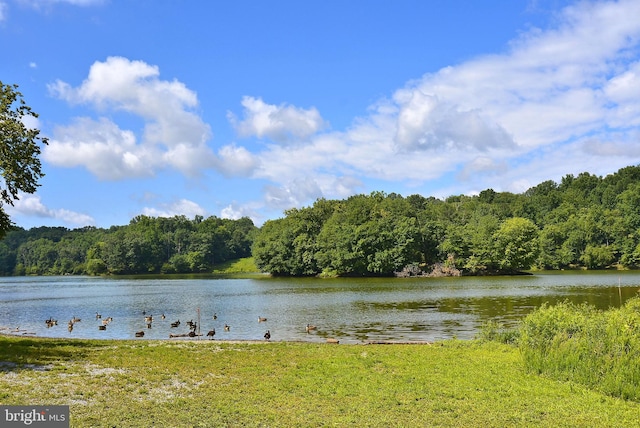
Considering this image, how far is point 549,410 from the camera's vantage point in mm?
10852

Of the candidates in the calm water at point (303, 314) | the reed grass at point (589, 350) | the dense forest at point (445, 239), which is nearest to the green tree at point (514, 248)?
the dense forest at point (445, 239)

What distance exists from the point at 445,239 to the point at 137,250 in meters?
98.0

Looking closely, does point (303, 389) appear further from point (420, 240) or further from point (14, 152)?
point (420, 240)

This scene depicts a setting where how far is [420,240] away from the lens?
105750mm

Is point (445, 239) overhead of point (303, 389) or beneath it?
overhead

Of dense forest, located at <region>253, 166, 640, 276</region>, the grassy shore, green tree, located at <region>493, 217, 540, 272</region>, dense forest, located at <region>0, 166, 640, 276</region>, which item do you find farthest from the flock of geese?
green tree, located at <region>493, 217, 540, 272</region>

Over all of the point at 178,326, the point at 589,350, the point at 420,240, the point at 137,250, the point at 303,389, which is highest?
the point at 137,250

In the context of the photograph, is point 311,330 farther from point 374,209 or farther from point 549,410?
point 374,209

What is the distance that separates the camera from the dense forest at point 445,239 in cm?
10038

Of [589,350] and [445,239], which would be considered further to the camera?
[445,239]

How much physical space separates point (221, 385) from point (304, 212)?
11220 centimetres

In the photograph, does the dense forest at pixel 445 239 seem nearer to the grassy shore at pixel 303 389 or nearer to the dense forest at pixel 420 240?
the dense forest at pixel 420 240

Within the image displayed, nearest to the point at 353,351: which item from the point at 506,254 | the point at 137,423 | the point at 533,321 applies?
the point at 533,321

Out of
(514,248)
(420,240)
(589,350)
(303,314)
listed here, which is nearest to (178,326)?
(303,314)
